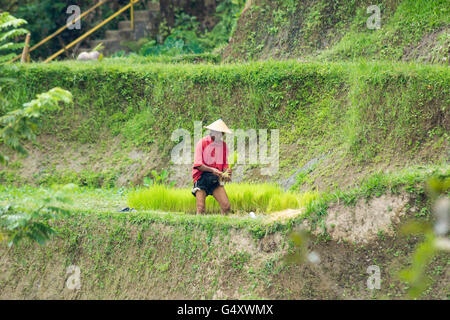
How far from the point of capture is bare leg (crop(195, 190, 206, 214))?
1064cm

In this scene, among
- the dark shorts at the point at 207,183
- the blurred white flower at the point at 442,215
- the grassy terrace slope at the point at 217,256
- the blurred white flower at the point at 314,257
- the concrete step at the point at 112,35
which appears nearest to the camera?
the blurred white flower at the point at 442,215

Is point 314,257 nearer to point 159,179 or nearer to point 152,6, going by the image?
point 159,179

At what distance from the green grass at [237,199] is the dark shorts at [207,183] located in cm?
57

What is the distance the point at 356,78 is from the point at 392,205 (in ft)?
11.9

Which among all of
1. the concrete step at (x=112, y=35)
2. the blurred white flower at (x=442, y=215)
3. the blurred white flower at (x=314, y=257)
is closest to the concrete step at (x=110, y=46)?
the concrete step at (x=112, y=35)

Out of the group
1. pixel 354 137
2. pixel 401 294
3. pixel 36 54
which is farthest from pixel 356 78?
pixel 36 54

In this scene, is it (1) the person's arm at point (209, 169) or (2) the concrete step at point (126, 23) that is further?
(2) the concrete step at point (126, 23)

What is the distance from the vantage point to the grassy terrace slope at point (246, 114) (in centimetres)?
1121

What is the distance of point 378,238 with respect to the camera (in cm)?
894

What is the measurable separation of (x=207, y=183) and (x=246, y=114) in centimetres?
347

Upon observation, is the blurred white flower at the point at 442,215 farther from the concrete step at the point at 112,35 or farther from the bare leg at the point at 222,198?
the concrete step at the point at 112,35

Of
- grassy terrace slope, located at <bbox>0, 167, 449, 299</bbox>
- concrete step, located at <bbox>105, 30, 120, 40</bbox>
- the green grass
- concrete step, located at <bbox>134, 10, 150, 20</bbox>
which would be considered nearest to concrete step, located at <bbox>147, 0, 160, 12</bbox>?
concrete step, located at <bbox>134, 10, 150, 20</bbox>

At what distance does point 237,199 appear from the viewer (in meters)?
11.1
